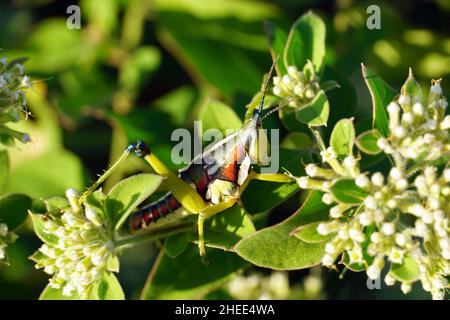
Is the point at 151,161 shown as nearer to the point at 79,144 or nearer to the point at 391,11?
the point at 79,144

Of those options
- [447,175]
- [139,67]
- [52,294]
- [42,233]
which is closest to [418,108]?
[447,175]

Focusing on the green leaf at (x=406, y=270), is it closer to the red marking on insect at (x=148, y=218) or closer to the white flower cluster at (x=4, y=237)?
the red marking on insect at (x=148, y=218)

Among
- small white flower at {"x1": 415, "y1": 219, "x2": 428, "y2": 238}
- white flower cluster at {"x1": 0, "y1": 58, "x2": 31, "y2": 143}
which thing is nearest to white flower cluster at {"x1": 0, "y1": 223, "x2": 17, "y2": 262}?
white flower cluster at {"x1": 0, "y1": 58, "x2": 31, "y2": 143}

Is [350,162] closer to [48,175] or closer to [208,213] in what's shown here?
[208,213]

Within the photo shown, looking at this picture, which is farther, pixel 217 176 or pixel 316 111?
pixel 217 176
